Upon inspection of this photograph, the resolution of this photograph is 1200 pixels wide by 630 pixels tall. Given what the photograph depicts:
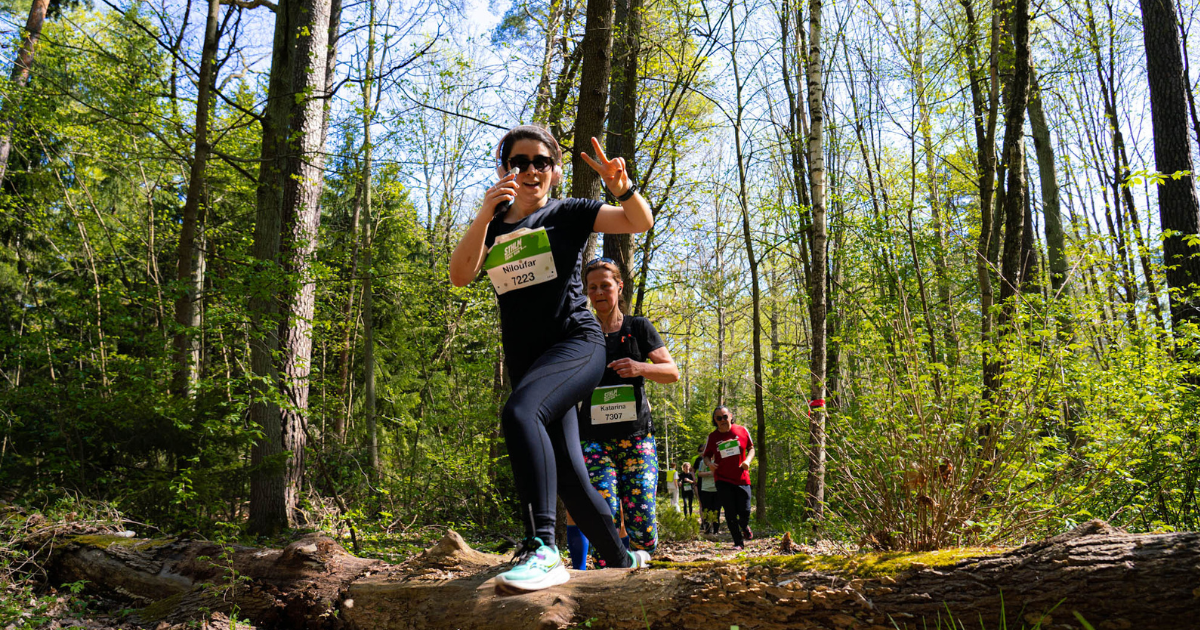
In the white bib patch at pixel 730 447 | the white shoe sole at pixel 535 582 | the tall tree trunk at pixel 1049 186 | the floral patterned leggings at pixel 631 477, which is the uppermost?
the tall tree trunk at pixel 1049 186

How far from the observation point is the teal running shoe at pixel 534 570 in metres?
2.22

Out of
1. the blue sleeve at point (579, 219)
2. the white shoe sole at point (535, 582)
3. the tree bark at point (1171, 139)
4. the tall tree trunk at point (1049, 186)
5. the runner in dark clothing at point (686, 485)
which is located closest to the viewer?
the white shoe sole at point (535, 582)

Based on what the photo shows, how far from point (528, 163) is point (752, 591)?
6.04 feet

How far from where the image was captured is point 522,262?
256 centimetres

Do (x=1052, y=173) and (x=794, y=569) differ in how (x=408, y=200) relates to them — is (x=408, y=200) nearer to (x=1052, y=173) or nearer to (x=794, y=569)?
(x=1052, y=173)

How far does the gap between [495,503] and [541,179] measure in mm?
7678

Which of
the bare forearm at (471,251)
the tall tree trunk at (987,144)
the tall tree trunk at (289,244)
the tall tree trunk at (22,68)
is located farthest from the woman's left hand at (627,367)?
the tall tree trunk at (22,68)

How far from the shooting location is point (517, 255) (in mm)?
2562

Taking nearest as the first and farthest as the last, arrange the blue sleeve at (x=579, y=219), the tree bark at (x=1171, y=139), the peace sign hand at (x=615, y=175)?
1. the peace sign hand at (x=615, y=175)
2. the blue sleeve at (x=579, y=219)
3. the tree bark at (x=1171, y=139)

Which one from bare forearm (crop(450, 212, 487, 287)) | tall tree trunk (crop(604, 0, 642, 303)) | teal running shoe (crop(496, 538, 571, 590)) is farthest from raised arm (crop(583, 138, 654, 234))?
tall tree trunk (crop(604, 0, 642, 303))

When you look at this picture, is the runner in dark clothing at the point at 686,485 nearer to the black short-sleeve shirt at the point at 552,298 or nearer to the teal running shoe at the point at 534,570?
the black short-sleeve shirt at the point at 552,298

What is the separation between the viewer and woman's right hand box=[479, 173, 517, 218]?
2584mm

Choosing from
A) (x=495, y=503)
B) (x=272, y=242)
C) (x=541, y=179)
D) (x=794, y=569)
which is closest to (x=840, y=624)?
(x=794, y=569)

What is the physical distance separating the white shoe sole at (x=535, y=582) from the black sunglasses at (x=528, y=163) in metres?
1.58
